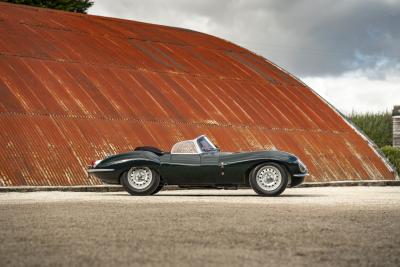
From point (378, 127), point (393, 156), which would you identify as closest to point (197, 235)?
point (393, 156)

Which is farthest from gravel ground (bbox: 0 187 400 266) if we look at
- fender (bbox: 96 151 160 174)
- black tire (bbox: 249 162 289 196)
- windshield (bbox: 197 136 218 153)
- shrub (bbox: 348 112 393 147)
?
shrub (bbox: 348 112 393 147)

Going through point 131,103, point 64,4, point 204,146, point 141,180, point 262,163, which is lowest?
point 141,180

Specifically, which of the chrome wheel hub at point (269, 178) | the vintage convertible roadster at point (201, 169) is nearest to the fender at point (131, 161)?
the vintage convertible roadster at point (201, 169)

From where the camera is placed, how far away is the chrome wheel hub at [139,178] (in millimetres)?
14703

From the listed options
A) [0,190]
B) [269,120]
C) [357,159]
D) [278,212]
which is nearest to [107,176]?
[0,190]

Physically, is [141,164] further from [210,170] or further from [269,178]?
[269,178]

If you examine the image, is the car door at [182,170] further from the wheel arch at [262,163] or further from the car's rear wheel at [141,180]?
the wheel arch at [262,163]

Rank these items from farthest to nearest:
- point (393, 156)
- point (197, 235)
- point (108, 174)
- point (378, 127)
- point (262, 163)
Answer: point (378, 127) → point (393, 156) → point (108, 174) → point (262, 163) → point (197, 235)

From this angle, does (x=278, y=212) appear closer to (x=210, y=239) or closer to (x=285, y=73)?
(x=210, y=239)

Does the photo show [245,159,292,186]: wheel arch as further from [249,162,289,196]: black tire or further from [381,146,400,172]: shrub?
[381,146,400,172]: shrub

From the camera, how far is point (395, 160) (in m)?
29.4

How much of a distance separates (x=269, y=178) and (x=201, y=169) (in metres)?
1.34

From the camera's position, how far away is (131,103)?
2266 centimetres

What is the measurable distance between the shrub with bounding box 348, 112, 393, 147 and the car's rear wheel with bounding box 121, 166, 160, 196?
91.9ft
